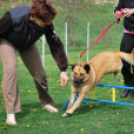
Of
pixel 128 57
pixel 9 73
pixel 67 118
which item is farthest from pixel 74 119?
pixel 128 57

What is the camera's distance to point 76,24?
1420 cm

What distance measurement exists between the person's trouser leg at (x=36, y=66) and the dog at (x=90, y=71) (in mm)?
404

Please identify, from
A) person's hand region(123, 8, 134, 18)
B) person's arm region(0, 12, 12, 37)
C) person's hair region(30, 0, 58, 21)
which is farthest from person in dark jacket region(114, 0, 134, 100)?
person's arm region(0, 12, 12, 37)

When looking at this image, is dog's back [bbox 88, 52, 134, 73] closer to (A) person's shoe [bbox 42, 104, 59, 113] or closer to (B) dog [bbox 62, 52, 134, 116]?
(B) dog [bbox 62, 52, 134, 116]

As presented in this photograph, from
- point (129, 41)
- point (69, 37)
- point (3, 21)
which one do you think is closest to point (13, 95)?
point (3, 21)

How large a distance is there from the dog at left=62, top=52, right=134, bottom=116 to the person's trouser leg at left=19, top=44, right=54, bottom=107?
404mm

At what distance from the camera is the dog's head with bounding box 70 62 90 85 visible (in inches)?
142

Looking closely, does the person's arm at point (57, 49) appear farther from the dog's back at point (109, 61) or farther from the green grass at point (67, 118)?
the dog's back at point (109, 61)

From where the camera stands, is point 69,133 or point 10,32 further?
point 10,32

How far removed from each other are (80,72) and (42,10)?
1.14m

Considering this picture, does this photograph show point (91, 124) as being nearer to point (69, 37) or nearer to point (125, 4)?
point (125, 4)

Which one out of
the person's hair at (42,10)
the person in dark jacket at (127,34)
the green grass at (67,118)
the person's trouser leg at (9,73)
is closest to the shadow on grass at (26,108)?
the green grass at (67,118)

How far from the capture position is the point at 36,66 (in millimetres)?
3625

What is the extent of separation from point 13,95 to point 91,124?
98 cm
